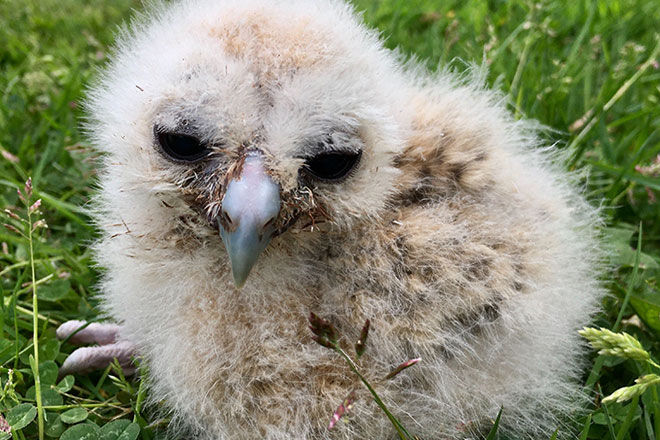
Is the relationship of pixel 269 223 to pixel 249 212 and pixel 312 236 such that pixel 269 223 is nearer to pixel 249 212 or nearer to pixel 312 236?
pixel 249 212

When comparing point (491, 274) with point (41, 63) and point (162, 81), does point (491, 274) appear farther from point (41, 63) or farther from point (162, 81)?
point (41, 63)

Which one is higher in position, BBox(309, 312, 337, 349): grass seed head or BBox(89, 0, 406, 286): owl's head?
BBox(89, 0, 406, 286): owl's head

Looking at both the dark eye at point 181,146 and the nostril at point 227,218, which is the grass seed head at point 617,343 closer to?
the nostril at point 227,218

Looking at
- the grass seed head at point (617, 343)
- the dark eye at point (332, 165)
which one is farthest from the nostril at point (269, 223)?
the grass seed head at point (617, 343)

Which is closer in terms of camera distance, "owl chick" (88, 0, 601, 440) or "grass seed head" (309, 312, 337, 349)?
"grass seed head" (309, 312, 337, 349)

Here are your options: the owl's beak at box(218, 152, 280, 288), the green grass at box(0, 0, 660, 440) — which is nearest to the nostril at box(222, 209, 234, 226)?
the owl's beak at box(218, 152, 280, 288)

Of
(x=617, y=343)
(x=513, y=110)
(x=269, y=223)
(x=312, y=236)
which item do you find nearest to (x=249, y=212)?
(x=269, y=223)

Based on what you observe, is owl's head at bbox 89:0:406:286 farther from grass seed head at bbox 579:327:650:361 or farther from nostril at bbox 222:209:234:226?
grass seed head at bbox 579:327:650:361
